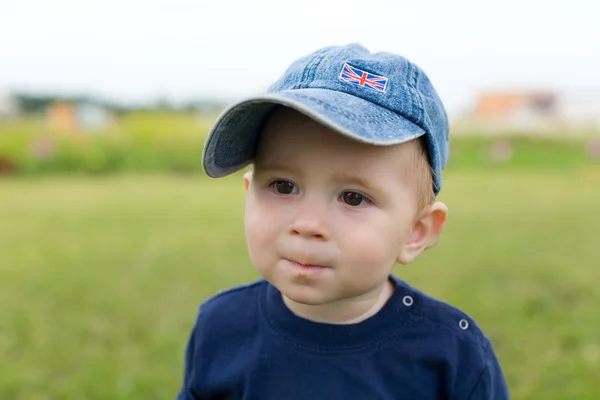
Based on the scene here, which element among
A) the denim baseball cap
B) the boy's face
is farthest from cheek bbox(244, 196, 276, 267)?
the denim baseball cap

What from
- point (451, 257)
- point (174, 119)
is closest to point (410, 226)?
point (451, 257)

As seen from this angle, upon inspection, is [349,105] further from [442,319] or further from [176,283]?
[176,283]

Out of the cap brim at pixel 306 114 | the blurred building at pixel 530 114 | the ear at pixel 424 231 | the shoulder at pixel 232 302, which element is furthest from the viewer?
the blurred building at pixel 530 114

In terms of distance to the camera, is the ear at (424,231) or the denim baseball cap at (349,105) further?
the ear at (424,231)

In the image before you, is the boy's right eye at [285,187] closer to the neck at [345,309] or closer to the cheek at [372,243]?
the cheek at [372,243]

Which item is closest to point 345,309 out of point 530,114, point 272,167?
point 272,167

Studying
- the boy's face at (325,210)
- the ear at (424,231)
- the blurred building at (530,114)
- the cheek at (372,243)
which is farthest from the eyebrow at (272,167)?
the blurred building at (530,114)

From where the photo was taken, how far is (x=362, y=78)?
106cm

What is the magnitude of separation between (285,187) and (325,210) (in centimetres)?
10

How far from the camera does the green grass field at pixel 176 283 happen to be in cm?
225

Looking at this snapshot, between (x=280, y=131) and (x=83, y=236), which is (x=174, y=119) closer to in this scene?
(x=83, y=236)

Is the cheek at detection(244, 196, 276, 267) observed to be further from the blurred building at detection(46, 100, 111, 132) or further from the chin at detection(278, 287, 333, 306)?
the blurred building at detection(46, 100, 111, 132)

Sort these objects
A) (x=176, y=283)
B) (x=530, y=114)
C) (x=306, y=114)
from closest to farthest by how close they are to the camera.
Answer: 1. (x=306, y=114)
2. (x=176, y=283)
3. (x=530, y=114)

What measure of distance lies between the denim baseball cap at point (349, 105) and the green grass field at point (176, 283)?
1291 mm
